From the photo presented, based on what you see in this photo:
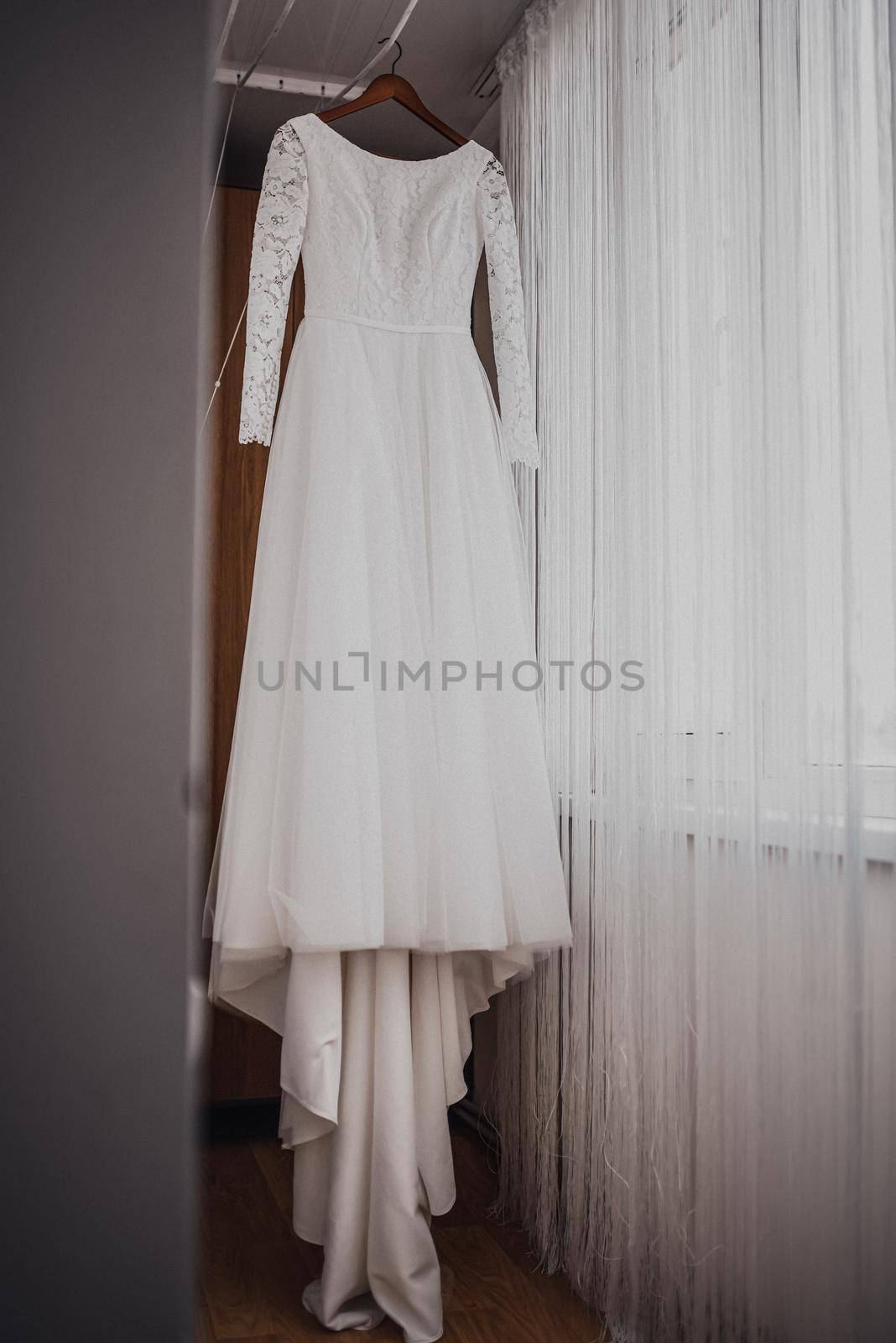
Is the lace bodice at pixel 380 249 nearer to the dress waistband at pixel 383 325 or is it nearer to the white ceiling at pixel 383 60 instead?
the dress waistband at pixel 383 325

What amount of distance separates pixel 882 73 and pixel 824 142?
0.09m

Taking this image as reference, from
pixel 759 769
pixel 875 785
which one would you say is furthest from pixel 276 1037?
pixel 875 785

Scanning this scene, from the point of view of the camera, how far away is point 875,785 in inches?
42.4

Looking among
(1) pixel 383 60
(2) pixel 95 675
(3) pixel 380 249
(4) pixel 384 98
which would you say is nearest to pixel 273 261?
(3) pixel 380 249

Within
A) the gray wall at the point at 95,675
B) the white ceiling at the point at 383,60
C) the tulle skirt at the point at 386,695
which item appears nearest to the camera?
the gray wall at the point at 95,675

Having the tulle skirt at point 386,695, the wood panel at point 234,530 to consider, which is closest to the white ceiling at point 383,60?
the wood panel at point 234,530

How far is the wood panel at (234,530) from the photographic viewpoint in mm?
2322

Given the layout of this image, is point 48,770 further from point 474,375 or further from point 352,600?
point 474,375

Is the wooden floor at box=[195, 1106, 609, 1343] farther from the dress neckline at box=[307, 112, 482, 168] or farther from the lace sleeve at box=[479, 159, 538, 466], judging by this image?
the dress neckline at box=[307, 112, 482, 168]

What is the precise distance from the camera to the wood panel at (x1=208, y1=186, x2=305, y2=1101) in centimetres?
232

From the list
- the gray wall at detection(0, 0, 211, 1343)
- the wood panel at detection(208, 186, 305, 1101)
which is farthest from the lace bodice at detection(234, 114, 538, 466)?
the gray wall at detection(0, 0, 211, 1343)

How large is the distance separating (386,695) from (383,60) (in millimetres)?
1321

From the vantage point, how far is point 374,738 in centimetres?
147

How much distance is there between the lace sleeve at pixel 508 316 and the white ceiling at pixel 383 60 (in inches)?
15.5
